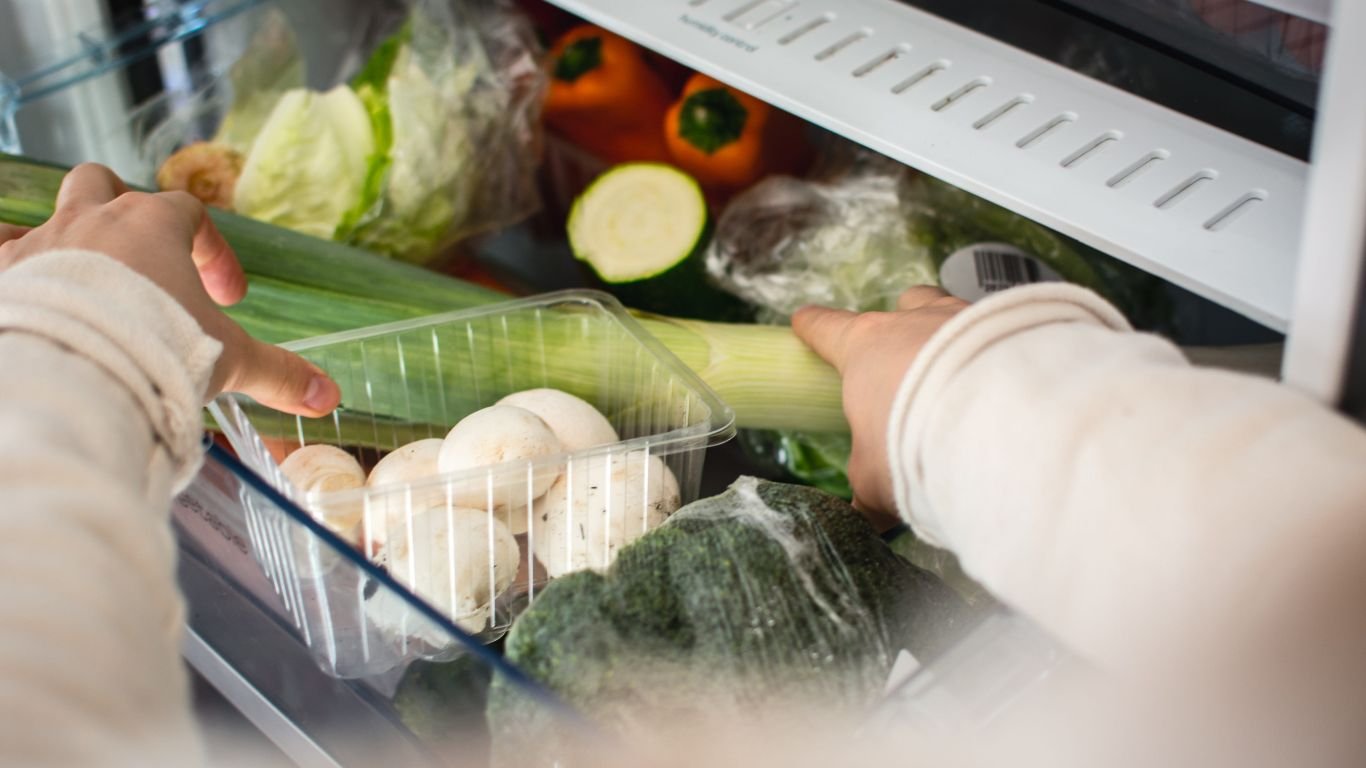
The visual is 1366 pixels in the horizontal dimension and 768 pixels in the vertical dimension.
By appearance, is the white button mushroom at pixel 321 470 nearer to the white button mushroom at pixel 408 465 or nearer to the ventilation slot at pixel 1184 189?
the white button mushroom at pixel 408 465

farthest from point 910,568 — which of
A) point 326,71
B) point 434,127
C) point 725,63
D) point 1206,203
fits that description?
point 326,71

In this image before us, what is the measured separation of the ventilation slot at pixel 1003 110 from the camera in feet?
2.32

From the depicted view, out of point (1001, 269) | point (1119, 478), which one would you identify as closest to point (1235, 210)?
point (1119, 478)

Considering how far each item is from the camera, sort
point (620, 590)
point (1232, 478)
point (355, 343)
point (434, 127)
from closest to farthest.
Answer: point (1232, 478)
point (620, 590)
point (355, 343)
point (434, 127)

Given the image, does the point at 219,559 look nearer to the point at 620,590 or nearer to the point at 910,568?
the point at 620,590

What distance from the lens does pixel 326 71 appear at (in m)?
1.32

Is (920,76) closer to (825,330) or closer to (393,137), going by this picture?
(825,330)

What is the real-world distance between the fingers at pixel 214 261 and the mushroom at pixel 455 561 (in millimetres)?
220

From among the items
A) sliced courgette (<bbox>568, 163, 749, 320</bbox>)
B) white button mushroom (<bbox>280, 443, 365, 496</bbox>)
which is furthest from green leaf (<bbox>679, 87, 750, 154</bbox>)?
white button mushroom (<bbox>280, 443, 365, 496</bbox>)

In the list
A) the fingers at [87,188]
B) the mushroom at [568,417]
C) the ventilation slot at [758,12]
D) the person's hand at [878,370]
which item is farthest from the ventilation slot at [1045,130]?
the fingers at [87,188]

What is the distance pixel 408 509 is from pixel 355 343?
0.22 meters

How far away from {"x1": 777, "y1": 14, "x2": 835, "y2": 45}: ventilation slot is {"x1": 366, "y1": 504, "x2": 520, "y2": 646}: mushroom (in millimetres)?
389

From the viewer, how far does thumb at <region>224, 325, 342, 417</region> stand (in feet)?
2.09

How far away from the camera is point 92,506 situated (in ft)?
1.38
